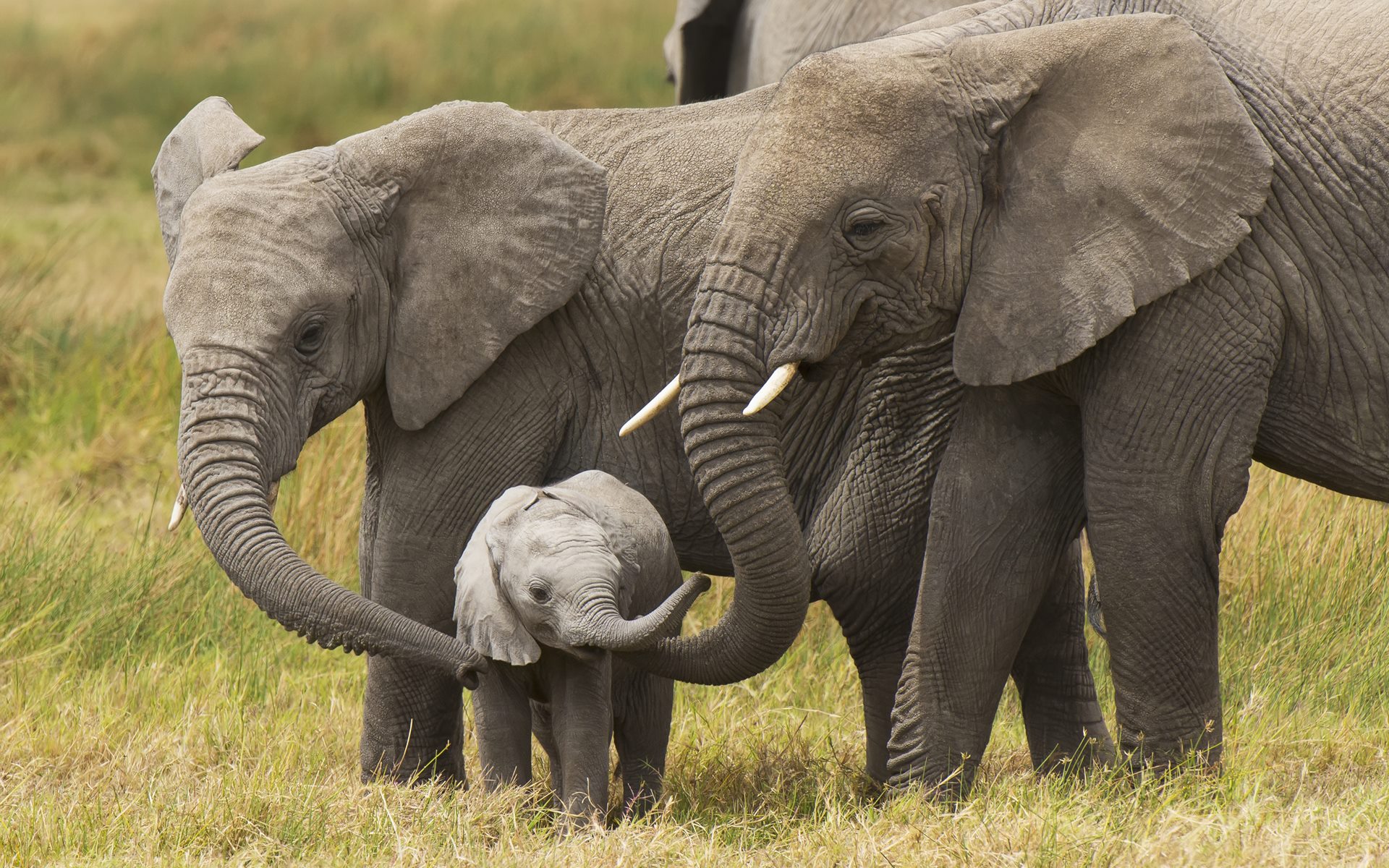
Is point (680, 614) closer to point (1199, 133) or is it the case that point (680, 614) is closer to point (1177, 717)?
point (1177, 717)

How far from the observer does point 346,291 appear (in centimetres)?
431

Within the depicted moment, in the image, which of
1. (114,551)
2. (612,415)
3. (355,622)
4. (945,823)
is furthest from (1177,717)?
(114,551)

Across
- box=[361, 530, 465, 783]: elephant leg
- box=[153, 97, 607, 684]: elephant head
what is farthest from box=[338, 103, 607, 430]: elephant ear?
box=[361, 530, 465, 783]: elephant leg

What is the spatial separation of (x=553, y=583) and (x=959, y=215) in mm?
1088

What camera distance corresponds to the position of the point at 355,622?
4.01 meters

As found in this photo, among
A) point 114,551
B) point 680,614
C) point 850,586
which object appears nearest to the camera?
point 680,614

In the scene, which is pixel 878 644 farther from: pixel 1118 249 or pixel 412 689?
pixel 1118 249

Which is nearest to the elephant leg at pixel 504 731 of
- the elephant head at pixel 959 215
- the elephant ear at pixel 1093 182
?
the elephant head at pixel 959 215

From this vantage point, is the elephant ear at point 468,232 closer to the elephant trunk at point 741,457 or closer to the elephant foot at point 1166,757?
the elephant trunk at point 741,457

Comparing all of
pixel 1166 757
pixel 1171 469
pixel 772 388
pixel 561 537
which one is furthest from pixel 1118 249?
pixel 561 537

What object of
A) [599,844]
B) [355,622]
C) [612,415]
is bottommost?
[599,844]

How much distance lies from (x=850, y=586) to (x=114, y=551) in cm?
294

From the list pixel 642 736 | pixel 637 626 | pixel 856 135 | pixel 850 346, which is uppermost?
A: pixel 856 135

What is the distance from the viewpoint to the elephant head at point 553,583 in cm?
380
